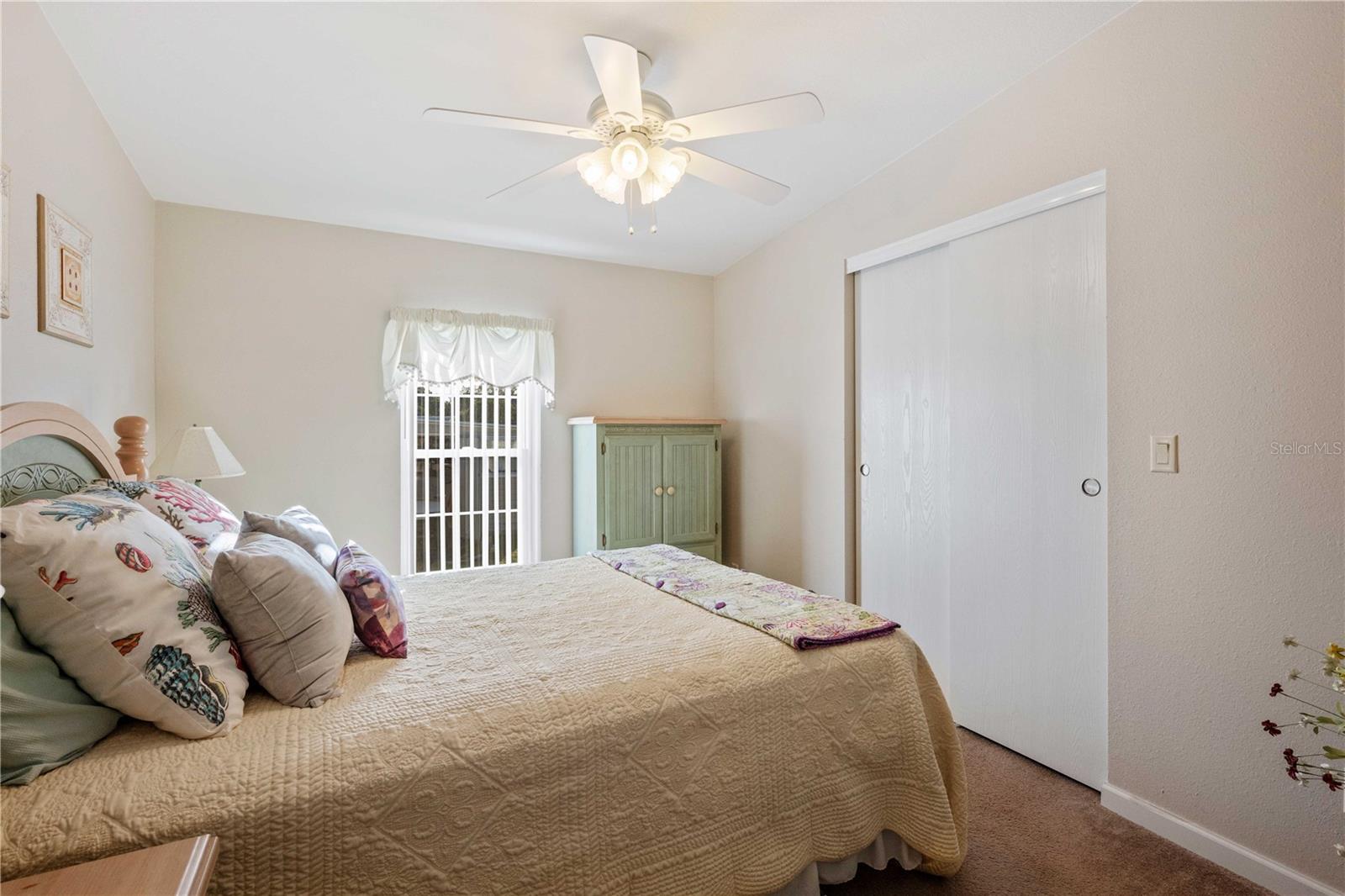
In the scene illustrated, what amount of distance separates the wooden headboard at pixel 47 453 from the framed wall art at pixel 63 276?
29 cm

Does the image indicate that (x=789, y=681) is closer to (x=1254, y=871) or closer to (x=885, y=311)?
(x=1254, y=871)

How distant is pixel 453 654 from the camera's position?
5.17ft

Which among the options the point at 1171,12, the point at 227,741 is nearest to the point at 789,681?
the point at 227,741

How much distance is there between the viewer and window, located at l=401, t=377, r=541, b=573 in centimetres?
356

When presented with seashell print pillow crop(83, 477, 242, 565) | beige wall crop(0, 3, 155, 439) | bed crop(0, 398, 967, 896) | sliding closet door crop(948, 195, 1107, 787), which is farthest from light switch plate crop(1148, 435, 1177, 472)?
beige wall crop(0, 3, 155, 439)

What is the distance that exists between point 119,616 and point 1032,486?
8.79ft

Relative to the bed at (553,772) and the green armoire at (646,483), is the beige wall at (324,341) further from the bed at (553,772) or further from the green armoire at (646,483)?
the bed at (553,772)

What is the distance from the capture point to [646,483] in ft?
12.4

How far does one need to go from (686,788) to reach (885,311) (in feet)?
8.01

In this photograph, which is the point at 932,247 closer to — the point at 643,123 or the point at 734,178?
the point at 734,178

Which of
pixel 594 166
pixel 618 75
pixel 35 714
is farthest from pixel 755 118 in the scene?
pixel 35 714

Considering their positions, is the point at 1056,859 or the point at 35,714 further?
the point at 1056,859

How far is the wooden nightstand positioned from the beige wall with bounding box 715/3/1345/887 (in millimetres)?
2442

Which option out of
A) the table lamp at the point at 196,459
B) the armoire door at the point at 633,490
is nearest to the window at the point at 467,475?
the armoire door at the point at 633,490
